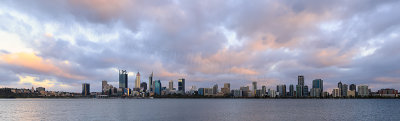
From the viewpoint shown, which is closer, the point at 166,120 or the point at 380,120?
the point at 166,120

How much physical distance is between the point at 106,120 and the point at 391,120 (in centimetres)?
9002

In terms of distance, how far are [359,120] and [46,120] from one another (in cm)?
9896

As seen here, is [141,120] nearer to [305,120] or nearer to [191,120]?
[191,120]

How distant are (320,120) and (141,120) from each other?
55.7 metres

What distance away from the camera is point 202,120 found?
3543 inches

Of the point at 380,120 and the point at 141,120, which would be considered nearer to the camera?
the point at 141,120

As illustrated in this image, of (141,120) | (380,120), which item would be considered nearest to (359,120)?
(380,120)

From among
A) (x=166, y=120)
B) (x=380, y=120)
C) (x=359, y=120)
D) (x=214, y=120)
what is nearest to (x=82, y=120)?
(x=166, y=120)

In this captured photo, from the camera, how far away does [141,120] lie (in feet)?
297

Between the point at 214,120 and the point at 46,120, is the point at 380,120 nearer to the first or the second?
the point at 214,120

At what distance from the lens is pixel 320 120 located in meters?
94.9

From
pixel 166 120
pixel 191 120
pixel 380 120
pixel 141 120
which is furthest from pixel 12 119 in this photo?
pixel 380 120

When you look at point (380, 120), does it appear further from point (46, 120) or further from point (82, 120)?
point (46, 120)

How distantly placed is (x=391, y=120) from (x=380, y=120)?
3507 mm
